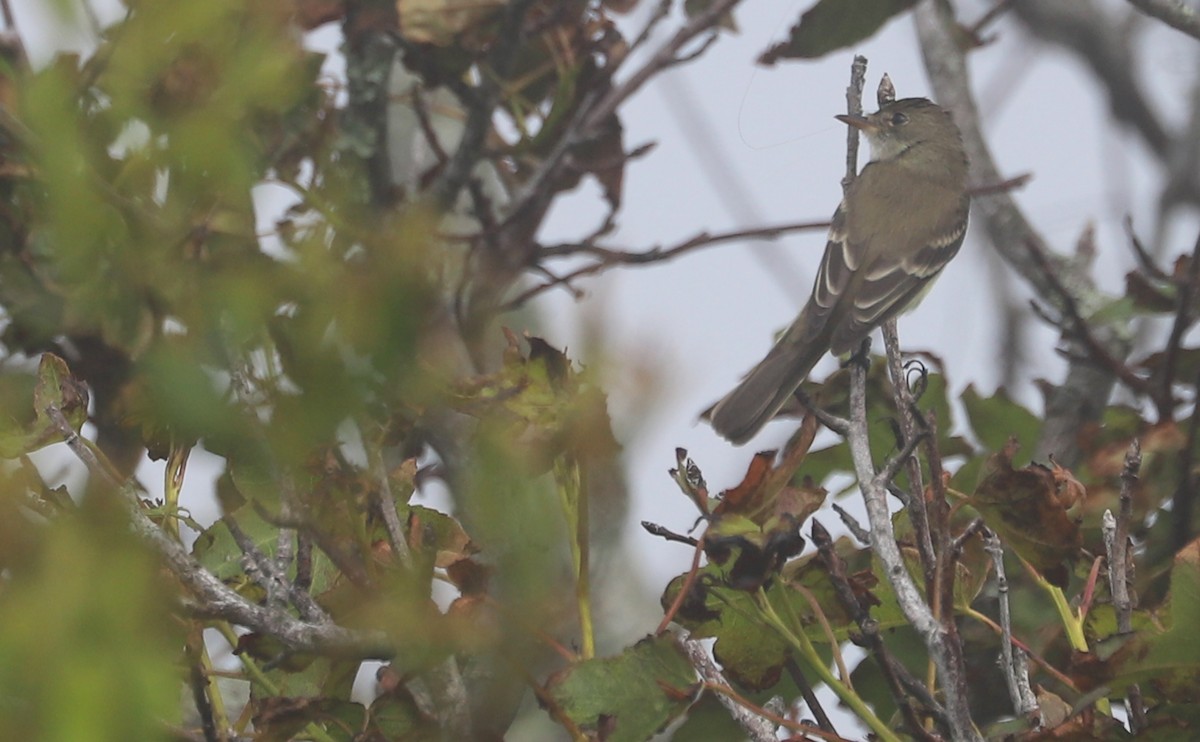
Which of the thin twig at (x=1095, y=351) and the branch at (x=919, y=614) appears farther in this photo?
the thin twig at (x=1095, y=351)

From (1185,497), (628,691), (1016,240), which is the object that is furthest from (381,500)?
(1016,240)

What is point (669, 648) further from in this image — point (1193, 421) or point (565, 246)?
point (565, 246)

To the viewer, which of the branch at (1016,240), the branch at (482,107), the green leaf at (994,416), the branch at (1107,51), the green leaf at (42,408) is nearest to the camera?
the green leaf at (42,408)

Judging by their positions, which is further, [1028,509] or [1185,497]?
[1185,497]

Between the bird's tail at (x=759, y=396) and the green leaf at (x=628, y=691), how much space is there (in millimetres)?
1490

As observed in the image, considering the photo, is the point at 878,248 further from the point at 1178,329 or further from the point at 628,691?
the point at 628,691

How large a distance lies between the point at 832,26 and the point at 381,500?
209cm

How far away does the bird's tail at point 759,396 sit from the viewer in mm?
3158

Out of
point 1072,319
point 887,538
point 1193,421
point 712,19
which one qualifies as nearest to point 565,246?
point 712,19

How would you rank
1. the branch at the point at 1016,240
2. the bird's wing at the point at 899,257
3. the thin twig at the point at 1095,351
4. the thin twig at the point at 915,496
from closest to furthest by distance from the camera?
the thin twig at the point at 915,496 < the thin twig at the point at 1095,351 < the branch at the point at 1016,240 < the bird's wing at the point at 899,257

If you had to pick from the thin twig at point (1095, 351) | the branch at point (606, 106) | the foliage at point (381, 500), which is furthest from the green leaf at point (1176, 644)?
the branch at point (606, 106)

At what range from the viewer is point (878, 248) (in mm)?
4387

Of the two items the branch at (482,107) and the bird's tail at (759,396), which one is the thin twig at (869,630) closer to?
the bird's tail at (759,396)

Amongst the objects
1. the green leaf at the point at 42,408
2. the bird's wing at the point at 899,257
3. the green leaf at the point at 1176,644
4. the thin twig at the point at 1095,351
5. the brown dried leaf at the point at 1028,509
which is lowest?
the green leaf at the point at 1176,644
